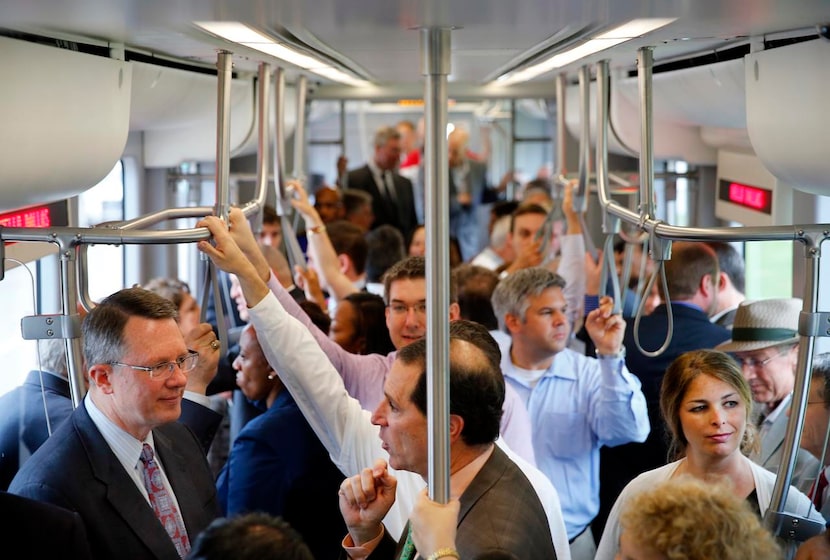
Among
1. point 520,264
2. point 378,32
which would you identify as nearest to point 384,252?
point 520,264

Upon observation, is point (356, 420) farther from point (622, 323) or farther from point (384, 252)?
point (384, 252)

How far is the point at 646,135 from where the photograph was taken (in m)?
2.75

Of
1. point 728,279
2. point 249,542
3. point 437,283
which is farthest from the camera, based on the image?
point 728,279

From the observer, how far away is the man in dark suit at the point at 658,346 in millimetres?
3682

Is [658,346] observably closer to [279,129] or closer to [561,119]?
[561,119]

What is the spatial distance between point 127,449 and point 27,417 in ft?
2.46

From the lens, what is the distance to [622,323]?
10.5ft

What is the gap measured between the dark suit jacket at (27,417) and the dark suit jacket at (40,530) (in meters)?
0.90

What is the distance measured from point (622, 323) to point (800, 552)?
1126 millimetres

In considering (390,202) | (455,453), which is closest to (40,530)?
(455,453)

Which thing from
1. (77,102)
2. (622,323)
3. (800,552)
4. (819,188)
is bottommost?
(800,552)

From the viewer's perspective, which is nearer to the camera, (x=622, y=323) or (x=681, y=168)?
(x=622, y=323)

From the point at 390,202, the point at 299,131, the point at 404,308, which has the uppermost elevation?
the point at 299,131

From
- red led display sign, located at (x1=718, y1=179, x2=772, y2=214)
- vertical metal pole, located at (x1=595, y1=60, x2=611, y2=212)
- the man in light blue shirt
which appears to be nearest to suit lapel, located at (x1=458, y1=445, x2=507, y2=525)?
the man in light blue shirt
